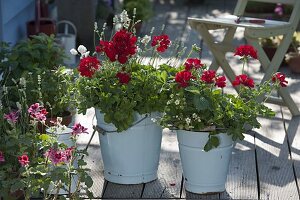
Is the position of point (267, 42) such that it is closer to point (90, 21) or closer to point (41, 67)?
point (90, 21)

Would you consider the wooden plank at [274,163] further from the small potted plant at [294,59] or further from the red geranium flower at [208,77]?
the small potted plant at [294,59]

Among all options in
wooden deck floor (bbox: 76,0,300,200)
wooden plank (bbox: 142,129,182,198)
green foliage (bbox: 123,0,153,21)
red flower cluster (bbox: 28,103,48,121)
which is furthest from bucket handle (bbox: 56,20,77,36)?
red flower cluster (bbox: 28,103,48,121)

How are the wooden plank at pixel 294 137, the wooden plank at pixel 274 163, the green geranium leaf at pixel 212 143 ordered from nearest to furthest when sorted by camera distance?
the green geranium leaf at pixel 212 143
the wooden plank at pixel 274 163
the wooden plank at pixel 294 137

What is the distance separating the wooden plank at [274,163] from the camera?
164 inches

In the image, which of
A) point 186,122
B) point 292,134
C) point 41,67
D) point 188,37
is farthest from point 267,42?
point 186,122

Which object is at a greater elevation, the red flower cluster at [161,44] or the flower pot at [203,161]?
the red flower cluster at [161,44]

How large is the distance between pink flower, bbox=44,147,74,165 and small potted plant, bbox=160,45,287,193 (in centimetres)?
71

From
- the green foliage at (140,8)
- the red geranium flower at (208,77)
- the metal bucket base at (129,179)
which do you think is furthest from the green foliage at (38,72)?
the green foliage at (140,8)

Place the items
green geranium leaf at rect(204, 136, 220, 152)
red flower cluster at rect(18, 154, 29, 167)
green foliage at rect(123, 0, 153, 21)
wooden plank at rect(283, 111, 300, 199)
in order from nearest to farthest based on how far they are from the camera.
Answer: red flower cluster at rect(18, 154, 29, 167) → green geranium leaf at rect(204, 136, 220, 152) → wooden plank at rect(283, 111, 300, 199) → green foliage at rect(123, 0, 153, 21)

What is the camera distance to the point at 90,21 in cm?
716

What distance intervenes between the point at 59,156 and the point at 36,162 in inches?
12.0

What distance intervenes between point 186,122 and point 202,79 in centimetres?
23

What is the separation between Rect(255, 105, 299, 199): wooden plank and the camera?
416cm

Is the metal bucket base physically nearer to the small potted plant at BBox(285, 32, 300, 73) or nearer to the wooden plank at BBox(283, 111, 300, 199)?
the wooden plank at BBox(283, 111, 300, 199)
